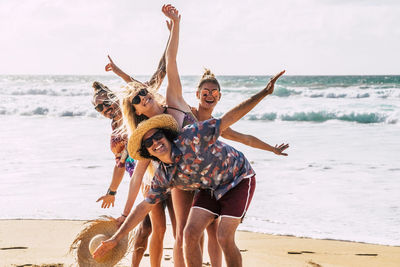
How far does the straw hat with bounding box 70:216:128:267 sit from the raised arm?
906 mm

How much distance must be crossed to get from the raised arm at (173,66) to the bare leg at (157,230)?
31.4 inches

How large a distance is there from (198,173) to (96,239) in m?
0.88

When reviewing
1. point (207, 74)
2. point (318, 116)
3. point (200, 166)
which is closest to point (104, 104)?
point (207, 74)

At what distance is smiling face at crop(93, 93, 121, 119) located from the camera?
3.84m

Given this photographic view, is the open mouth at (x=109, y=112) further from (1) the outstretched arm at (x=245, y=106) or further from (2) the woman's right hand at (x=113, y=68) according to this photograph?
(1) the outstretched arm at (x=245, y=106)

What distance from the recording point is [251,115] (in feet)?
65.8

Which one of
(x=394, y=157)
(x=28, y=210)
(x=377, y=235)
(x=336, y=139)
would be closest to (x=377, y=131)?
(x=336, y=139)

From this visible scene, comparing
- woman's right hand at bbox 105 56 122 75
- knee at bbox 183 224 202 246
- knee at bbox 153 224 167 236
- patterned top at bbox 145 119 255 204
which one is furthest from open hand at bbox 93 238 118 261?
woman's right hand at bbox 105 56 122 75

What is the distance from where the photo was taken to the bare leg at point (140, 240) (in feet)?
12.9

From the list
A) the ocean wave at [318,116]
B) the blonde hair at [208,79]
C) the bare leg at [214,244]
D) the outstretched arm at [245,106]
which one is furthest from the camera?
the ocean wave at [318,116]

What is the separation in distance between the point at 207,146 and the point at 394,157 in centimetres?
761

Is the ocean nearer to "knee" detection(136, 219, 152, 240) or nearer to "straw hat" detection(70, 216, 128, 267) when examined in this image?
"straw hat" detection(70, 216, 128, 267)

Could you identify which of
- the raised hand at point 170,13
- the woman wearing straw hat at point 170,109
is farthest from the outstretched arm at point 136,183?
the raised hand at point 170,13

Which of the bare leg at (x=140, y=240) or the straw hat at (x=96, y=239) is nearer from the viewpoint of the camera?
the straw hat at (x=96, y=239)
